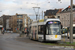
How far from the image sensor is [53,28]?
22891mm

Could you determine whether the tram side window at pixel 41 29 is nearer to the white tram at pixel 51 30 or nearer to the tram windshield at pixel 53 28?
the white tram at pixel 51 30

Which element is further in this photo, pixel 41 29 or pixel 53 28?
pixel 41 29

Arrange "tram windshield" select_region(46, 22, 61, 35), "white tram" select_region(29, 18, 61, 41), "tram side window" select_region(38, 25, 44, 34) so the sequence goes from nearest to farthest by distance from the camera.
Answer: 1. "white tram" select_region(29, 18, 61, 41)
2. "tram windshield" select_region(46, 22, 61, 35)
3. "tram side window" select_region(38, 25, 44, 34)

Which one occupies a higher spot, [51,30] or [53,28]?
[53,28]

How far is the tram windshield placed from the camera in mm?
22828

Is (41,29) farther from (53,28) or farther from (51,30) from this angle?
(53,28)

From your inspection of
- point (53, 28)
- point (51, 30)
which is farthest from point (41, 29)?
point (53, 28)

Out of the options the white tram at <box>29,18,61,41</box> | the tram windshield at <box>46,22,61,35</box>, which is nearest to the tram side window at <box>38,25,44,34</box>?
the white tram at <box>29,18,61,41</box>

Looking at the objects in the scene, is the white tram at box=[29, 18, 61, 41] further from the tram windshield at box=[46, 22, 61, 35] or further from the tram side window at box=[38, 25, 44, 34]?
the tram side window at box=[38, 25, 44, 34]

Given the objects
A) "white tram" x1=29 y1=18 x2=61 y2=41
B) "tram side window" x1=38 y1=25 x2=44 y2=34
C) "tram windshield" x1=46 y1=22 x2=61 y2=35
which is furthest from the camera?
"tram side window" x1=38 y1=25 x2=44 y2=34

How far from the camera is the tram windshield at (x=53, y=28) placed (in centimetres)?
2283

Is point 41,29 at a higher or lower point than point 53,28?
lower

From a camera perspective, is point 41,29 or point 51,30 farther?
point 41,29

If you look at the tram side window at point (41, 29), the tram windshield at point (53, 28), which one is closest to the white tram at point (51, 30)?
the tram windshield at point (53, 28)
